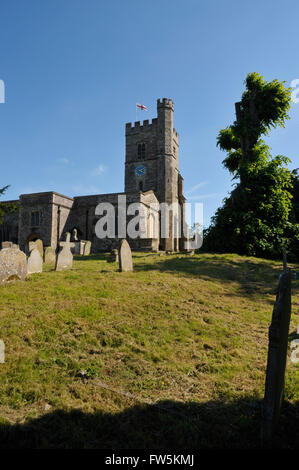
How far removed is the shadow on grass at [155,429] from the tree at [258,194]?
471 inches

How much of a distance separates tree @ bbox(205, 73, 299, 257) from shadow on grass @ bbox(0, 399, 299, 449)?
12.0m

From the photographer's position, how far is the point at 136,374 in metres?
3.82

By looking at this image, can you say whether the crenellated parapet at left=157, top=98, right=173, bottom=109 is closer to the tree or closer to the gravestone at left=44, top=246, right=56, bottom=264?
the tree

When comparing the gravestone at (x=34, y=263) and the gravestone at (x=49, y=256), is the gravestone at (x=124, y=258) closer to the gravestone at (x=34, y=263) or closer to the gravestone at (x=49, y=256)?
the gravestone at (x=34, y=263)

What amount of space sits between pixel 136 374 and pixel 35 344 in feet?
5.66

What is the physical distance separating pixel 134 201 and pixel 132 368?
24.6 metres

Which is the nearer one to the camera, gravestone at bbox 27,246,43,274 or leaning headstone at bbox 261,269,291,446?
leaning headstone at bbox 261,269,291,446

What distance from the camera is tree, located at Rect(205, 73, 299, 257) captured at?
1472 centimetres

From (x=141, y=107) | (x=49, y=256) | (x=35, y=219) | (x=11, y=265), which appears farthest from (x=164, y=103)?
(x=11, y=265)

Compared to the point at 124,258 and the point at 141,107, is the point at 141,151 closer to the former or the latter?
the point at 141,107

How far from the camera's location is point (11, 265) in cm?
736

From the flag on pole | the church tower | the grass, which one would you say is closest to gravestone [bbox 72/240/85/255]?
the grass

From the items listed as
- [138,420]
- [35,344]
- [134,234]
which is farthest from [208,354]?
[134,234]

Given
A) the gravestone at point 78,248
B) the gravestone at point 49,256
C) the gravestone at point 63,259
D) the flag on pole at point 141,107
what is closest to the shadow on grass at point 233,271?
the gravestone at point 63,259
